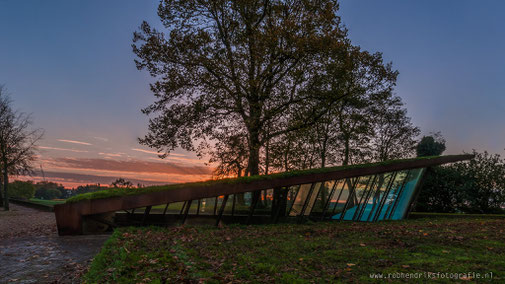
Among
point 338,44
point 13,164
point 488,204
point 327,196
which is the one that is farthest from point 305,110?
point 13,164

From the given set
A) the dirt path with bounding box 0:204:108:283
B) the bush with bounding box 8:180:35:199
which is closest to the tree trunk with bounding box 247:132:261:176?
the dirt path with bounding box 0:204:108:283

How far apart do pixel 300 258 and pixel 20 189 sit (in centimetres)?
6447

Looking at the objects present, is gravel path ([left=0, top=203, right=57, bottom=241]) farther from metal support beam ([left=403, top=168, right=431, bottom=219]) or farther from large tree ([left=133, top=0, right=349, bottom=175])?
metal support beam ([left=403, top=168, right=431, bottom=219])

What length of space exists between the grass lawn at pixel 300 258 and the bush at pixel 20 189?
186 ft

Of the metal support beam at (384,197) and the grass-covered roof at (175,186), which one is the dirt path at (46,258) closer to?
the grass-covered roof at (175,186)

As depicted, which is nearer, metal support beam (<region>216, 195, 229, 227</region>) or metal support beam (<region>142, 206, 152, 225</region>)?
metal support beam (<region>142, 206, 152, 225</region>)

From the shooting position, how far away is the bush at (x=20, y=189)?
55906 mm

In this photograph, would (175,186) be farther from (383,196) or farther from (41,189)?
(41,189)

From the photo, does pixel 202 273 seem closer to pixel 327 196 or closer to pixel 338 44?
pixel 327 196

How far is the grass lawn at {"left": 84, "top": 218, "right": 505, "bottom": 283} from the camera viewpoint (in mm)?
6754

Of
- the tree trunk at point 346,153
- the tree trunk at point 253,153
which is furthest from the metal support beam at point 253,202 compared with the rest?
the tree trunk at point 346,153

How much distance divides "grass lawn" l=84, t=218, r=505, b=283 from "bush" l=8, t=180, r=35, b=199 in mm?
56680

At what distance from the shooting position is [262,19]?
24.0 metres

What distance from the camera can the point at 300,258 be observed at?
841cm
